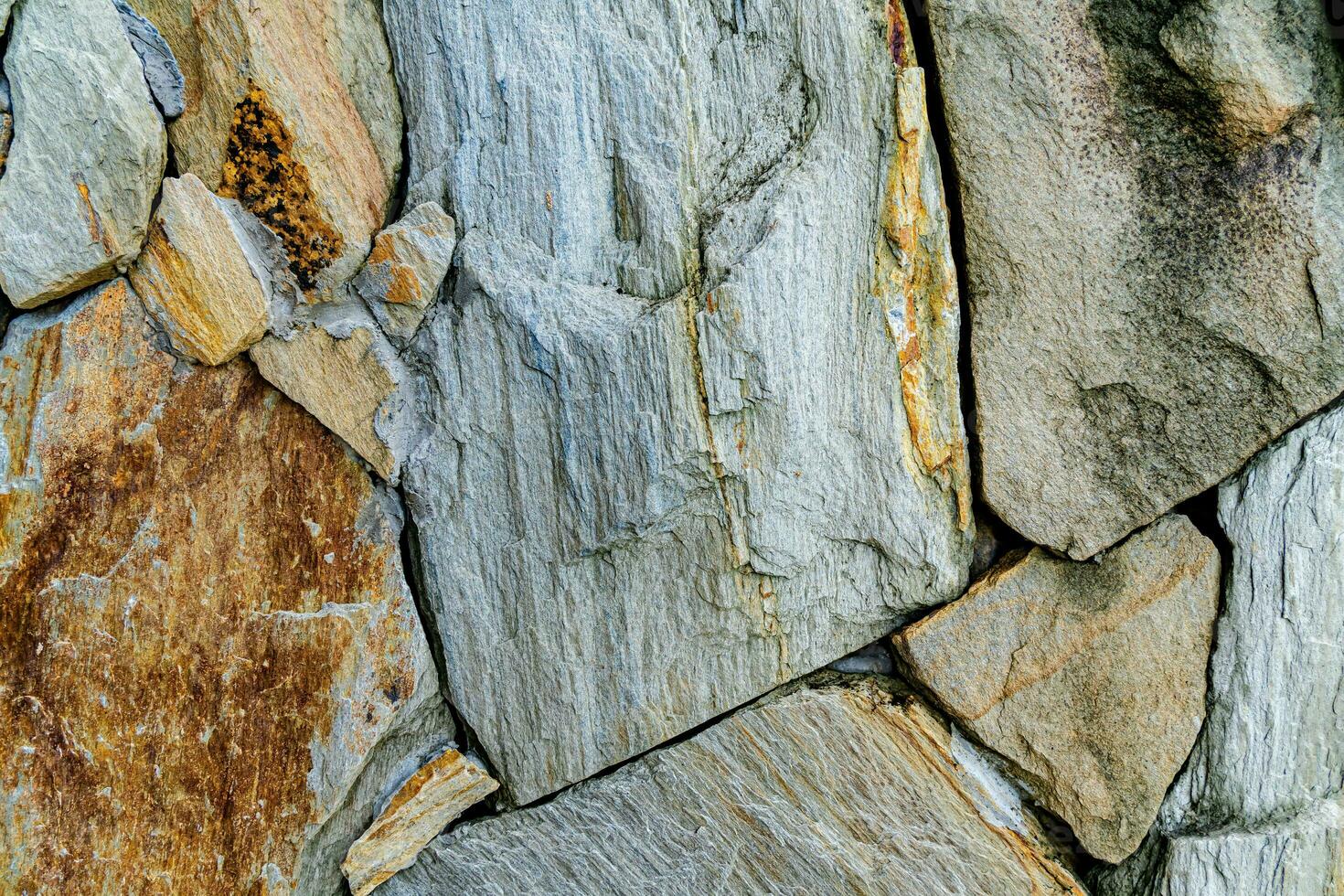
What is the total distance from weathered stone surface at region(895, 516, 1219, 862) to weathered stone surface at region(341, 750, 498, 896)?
4.34ft

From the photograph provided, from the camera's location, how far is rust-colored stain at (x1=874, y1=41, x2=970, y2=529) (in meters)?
2.38

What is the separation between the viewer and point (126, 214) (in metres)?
2.27

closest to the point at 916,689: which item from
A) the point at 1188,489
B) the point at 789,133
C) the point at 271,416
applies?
the point at 1188,489

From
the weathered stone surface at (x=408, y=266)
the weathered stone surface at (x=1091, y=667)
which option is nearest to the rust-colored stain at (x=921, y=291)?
the weathered stone surface at (x=1091, y=667)

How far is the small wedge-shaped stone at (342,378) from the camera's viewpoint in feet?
8.06

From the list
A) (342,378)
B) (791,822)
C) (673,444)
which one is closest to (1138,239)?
(673,444)

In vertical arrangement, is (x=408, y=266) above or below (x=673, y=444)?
above

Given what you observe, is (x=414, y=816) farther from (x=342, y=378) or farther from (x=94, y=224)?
(x=94, y=224)

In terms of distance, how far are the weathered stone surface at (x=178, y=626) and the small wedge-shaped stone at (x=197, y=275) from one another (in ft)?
0.24

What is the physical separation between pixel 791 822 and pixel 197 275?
2.15 metres

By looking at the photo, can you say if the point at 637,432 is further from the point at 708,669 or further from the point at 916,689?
the point at 916,689

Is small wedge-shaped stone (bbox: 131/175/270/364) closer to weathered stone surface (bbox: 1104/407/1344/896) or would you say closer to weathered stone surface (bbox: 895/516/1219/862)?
weathered stone surface (bbox: 895/516/1219/862)

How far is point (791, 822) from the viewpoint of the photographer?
2.50 meters

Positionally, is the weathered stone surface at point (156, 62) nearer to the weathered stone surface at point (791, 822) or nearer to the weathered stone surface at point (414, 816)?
the weathered stone surface at point (414, 816)
